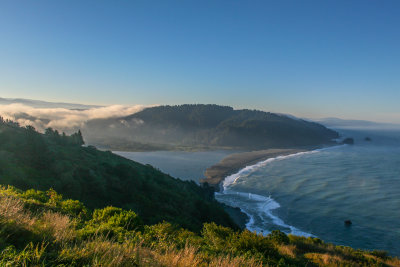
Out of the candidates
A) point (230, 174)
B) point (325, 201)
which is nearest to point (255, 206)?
point (325, 201)

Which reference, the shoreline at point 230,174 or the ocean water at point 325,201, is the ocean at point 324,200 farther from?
the shoreline at point 230,174

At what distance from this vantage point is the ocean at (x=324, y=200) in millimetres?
41844

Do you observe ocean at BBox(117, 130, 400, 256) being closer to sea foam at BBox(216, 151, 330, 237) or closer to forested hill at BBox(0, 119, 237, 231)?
sea foam at BBox(216, 151, 330, 237)

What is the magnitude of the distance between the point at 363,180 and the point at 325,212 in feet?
118

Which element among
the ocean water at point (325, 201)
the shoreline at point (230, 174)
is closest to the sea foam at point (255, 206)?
the ocean water at point (325, 201)

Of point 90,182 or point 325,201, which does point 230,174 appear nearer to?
point 325,201

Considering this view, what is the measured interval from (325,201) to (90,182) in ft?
165

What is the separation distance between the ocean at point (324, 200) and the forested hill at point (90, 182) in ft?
38.6

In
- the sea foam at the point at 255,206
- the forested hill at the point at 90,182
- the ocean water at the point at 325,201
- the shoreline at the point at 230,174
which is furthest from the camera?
the shoreline at the point at 230,174

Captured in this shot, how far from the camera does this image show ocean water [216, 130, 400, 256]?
41781mm

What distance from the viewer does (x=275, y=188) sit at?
227 ft

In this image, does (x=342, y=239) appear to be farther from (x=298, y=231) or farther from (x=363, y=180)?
(x=363, y=180)

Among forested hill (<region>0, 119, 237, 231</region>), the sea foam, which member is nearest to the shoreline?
the sea foam

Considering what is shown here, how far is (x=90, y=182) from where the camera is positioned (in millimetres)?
32531
